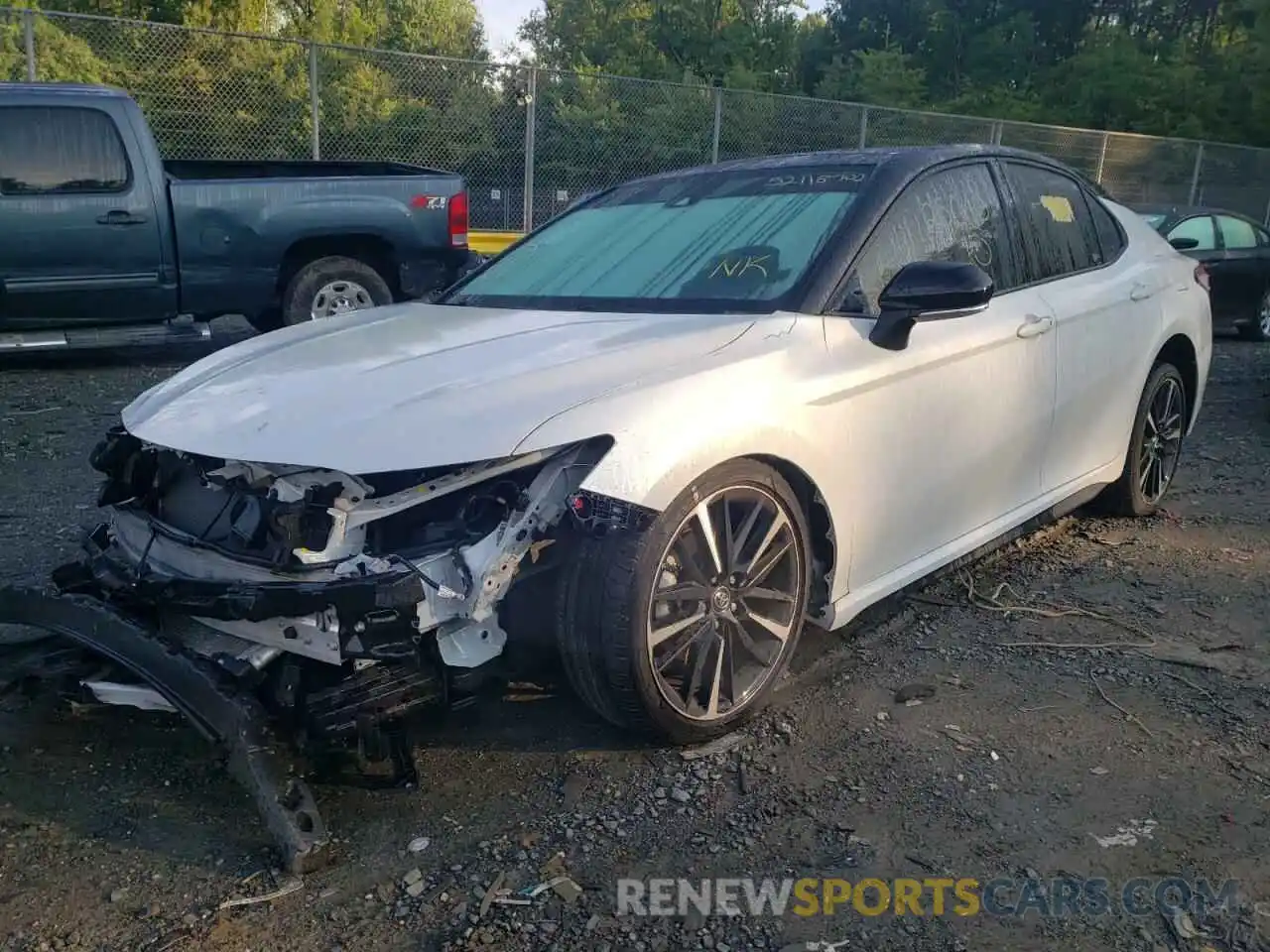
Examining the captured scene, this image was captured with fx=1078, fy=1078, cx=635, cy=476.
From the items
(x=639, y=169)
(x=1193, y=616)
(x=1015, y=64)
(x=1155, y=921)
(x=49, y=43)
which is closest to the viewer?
(x=1155, y=921)

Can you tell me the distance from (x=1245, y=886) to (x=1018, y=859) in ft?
1.52

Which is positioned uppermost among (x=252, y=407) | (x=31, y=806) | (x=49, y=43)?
(x=49, y=43)

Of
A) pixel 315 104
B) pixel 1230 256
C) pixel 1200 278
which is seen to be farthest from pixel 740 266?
pixel 1230 256

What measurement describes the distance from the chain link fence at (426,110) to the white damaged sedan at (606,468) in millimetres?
7615

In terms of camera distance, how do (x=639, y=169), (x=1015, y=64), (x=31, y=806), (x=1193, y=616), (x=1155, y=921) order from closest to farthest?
(x=1155, y=921)
(x=31, y=806)
(x=1193, y=616)
(x=639, y=169)
(x=1015, y=64)

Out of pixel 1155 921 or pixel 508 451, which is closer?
pixel 1155 921

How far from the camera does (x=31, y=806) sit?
2.64 meters

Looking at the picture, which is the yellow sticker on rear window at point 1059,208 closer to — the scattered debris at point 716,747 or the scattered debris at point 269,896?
the scattered debris at point 716,747

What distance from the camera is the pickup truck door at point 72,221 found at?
7.44 m

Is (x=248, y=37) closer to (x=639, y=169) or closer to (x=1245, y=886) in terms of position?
(x=639, y=169)

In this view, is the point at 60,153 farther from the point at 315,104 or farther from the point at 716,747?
the point at 716,747

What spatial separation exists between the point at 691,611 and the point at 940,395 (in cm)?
117

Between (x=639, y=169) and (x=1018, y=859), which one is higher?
(x=639, y=169)

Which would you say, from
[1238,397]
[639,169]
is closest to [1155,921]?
[1238,397]
